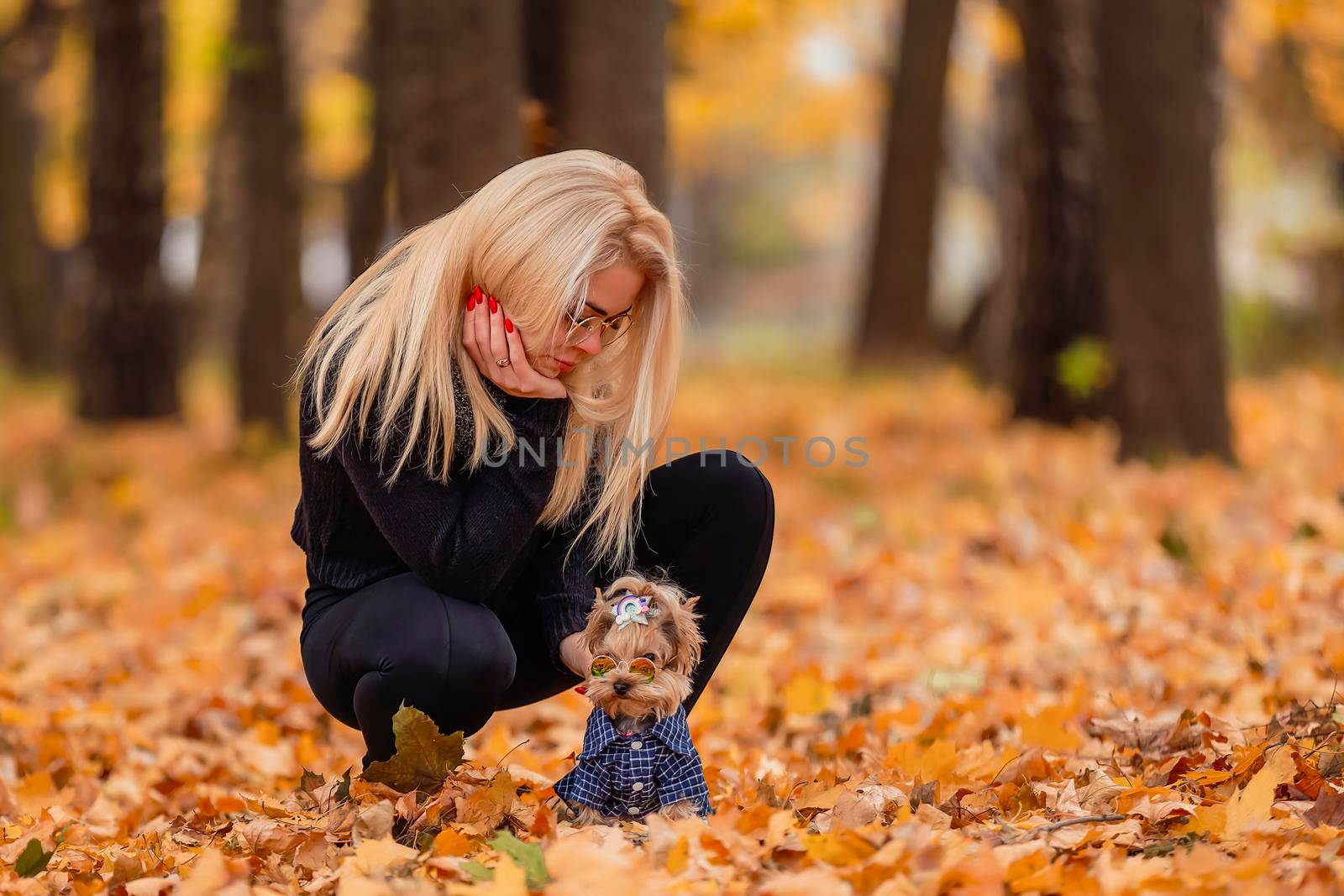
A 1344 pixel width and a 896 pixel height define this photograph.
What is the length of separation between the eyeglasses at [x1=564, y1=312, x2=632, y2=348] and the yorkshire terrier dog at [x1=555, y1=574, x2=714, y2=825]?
479mm

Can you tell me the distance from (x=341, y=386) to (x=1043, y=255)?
6119mm

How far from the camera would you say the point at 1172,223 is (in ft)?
20.1

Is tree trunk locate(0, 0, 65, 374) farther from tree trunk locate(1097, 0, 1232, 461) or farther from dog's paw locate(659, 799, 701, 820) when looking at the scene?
dog's paw locate(659, 799, 701, 820)

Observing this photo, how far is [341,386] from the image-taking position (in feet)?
8.05

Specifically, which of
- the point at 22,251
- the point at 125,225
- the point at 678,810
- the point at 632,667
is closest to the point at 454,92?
the point at 632,667

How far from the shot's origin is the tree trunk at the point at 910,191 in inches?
414

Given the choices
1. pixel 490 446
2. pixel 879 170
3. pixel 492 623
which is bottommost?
pixel 492 623

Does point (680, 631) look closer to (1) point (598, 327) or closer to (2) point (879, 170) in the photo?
(1) point (598, 327)

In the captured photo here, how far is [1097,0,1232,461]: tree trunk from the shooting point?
6117 mm

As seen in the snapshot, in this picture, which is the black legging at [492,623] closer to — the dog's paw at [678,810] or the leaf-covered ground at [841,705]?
the leaf-covered ground at [841,705]

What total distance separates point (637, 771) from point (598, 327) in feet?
2.76

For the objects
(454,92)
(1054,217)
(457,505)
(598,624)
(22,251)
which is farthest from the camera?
(22,251)

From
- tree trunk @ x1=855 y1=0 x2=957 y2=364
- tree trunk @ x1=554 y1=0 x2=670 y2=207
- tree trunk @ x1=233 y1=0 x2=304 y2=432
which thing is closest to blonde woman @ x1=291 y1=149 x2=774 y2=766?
tree trunk @ x1=554 y1=0 x2=670 y2=207

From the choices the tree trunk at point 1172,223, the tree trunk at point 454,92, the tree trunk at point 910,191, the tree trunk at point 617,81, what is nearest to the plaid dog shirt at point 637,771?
the tree trunk at point 454,92
